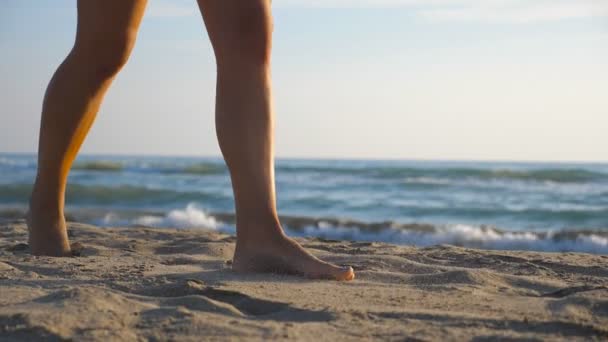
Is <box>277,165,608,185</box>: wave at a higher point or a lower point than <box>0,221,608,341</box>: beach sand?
higher

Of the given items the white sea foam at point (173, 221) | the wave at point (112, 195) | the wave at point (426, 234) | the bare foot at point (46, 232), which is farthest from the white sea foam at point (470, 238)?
the wave at point (112, 195)

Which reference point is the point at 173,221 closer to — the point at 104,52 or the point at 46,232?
the point at 46,232

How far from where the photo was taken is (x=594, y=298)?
1.69m

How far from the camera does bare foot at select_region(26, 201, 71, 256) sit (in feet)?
8.36

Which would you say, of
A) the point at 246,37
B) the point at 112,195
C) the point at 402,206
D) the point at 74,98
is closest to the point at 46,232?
the point at 74,98

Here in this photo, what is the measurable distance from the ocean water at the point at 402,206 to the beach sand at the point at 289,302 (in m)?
3.27

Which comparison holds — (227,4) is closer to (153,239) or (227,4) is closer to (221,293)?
(221,293)

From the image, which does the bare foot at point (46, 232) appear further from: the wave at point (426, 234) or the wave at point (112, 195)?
the wave at point (112, 195)

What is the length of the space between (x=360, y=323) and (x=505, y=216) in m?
7.70

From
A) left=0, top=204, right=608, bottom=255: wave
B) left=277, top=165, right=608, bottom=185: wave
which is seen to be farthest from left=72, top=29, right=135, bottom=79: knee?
left=277, top=165, right=608, bottom=185: wave

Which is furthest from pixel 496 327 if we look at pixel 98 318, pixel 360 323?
pixel 98 318

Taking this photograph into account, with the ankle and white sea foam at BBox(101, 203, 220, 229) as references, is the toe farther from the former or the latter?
white sea foam at BBox(101, 203, 220, 229)

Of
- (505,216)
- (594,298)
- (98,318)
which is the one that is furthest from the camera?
(505,216)

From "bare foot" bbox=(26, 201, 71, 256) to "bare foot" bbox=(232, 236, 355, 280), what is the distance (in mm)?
777
